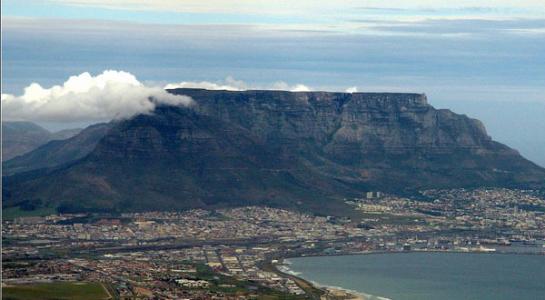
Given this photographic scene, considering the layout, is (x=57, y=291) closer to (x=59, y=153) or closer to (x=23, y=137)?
(x=59, y=153)

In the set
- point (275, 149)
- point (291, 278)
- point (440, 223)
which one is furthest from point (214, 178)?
point (291, 278)

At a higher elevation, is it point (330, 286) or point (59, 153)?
point (59, 153)

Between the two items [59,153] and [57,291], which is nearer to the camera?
[57,291]

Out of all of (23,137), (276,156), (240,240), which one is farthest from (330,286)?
(23,137)

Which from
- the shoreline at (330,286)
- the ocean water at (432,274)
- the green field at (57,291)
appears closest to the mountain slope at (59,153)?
the shoreline at (330,286)

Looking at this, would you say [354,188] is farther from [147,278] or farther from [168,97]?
[147,278]

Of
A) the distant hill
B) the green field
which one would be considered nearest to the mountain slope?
the distant hill

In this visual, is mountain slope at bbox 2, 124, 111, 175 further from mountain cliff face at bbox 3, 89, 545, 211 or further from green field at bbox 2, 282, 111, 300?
green field at bbox 2, 282, 111, 300
